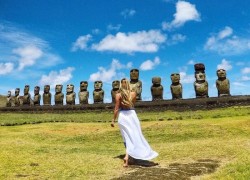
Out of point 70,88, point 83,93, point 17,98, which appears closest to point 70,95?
point 70,88

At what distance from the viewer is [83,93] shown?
43688 millimetres

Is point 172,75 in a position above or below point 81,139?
above

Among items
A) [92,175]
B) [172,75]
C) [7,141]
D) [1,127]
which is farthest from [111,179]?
[172,75]

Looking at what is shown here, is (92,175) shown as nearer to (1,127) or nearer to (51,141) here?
(51,141)

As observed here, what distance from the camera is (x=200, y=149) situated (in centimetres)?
1644

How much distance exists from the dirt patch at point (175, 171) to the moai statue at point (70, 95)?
3139cm

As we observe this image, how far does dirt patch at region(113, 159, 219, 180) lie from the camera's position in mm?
11742

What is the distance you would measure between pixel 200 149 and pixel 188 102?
18.7 metres

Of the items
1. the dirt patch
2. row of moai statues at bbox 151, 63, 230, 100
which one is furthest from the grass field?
row of moai statues at bbox 151, 63, 230, 100

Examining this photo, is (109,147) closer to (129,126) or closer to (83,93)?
(129,126)

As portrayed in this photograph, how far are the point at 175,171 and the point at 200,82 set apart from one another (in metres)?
24.3

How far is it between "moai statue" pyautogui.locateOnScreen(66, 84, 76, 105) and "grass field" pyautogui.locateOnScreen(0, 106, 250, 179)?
53.1ft

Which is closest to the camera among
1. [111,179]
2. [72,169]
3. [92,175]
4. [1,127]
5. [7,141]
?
[111,179]

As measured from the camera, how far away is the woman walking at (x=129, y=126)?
1400 centimetres
